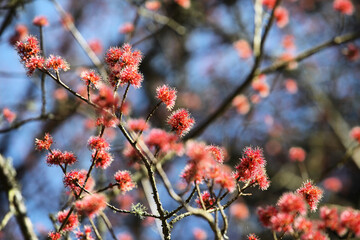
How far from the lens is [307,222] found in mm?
1498

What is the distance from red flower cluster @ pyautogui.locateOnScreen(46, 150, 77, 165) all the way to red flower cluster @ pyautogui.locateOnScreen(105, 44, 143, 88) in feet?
1.43

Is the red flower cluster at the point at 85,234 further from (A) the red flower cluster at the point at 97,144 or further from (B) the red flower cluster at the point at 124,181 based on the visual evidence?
(A) the red flower cluster at the point at 97,144

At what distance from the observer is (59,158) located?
5.50 feet

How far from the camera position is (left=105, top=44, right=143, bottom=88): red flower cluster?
62.7 inches

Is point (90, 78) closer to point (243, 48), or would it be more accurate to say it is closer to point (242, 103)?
point (242, 103)

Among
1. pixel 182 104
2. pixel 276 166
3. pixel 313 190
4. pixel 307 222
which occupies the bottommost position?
pixel 307 222

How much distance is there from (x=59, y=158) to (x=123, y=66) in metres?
0.57

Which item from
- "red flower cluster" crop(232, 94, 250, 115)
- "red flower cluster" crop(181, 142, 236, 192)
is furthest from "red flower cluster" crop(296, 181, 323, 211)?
"red flower cluster" crop(232, 94, 250, 115)

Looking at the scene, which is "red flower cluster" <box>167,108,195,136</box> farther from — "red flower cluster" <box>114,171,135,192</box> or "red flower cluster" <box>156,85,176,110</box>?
"red flower cluster" <box>114,171,135,192</box>

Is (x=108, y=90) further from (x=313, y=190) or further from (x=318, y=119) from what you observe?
(x=318, y=119)

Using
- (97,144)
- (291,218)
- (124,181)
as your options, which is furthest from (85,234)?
(291,218)

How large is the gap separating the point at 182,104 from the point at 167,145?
24.1 feet

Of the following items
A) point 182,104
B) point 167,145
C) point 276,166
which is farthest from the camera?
point 276,166

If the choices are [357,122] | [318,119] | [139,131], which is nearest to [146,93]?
[318,119]
